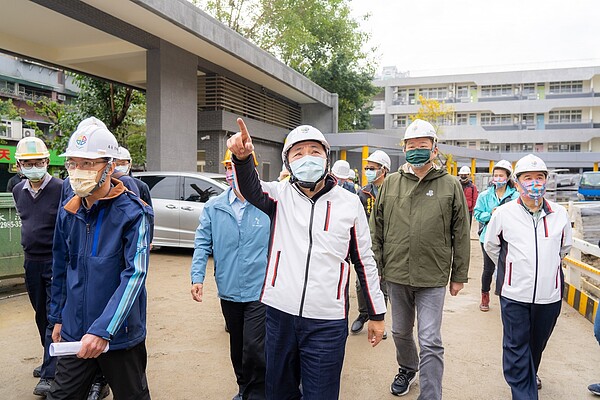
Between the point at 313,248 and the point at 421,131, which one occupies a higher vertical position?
the point at 421,131

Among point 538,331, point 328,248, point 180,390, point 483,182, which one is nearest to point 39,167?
point 180,390

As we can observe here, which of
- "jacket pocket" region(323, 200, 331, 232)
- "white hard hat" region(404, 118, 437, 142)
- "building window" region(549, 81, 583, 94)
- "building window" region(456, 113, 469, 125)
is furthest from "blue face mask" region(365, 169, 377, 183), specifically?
"building window" region(549, 81, 583, 94)

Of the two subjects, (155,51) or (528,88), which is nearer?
(155,51)

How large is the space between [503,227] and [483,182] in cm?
3188

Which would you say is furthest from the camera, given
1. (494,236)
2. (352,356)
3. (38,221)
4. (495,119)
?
(495,119)

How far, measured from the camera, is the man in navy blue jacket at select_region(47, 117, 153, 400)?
2.45 m

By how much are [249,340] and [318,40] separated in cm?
3198

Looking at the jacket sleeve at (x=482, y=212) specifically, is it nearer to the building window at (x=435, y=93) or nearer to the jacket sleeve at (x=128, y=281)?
the jacket sleeve at (x=128, y=281)

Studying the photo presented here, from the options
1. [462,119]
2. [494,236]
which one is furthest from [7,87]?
[462,119]

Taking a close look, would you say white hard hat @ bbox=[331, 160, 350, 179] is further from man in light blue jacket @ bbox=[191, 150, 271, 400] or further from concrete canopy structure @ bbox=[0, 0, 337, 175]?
concrete canopy structure @ bbox=[0, 0, 337, 175]

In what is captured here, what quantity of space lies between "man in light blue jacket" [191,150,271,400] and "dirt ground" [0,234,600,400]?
1.88ft

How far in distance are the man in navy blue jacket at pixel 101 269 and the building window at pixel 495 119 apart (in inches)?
2030

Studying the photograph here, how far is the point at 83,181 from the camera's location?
252cm

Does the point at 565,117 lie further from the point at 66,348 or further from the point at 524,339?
the point at 66,348
